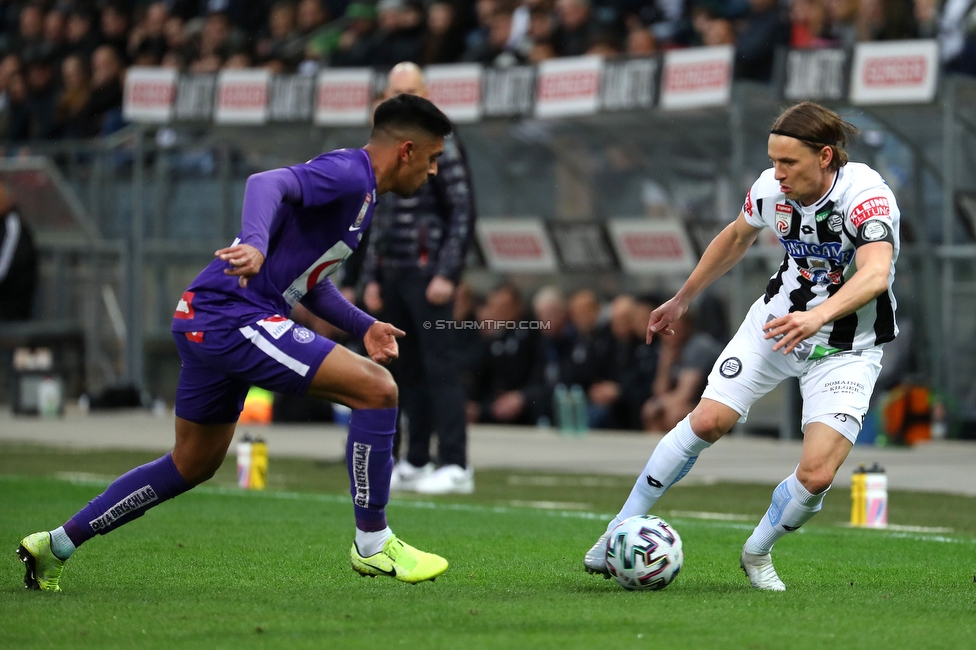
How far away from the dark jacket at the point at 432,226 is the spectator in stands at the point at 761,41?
600 centimetres

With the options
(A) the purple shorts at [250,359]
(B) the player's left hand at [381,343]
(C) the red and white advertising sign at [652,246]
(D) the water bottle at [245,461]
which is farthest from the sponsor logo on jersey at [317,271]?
(C) the red and white advertising sign at [652,246]

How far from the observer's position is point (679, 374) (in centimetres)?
1545

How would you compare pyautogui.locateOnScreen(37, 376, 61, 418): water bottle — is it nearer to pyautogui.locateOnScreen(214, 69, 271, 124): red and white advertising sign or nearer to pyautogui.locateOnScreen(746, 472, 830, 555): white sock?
pyautogui.locateOnScreen(214, 69, 271, 124): red and white advertising sign

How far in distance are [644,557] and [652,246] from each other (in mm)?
10351

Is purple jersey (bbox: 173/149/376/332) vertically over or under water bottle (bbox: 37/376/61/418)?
over

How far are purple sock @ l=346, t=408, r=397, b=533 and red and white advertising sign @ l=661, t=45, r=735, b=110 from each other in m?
9.37

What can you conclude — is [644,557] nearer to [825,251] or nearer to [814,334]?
[814,334]

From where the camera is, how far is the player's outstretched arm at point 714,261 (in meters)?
6.46

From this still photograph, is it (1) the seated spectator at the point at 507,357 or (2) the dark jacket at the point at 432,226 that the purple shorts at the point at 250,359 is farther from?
(1) the seated spectator at the point at 507,357

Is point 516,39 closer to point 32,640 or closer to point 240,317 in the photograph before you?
point 240,317

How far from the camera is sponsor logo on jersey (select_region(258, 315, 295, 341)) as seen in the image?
575 cm

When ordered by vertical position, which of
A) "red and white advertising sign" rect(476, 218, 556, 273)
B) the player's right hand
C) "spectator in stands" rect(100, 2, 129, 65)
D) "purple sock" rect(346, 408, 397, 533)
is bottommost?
"red and white advertising sign" rect(476, 218, 556, 273)

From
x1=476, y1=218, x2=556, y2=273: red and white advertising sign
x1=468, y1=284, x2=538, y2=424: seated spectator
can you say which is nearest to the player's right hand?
x1=468, y1=284, x2=538, y2=424: seated spectator

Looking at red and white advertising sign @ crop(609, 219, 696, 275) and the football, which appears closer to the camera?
the football
